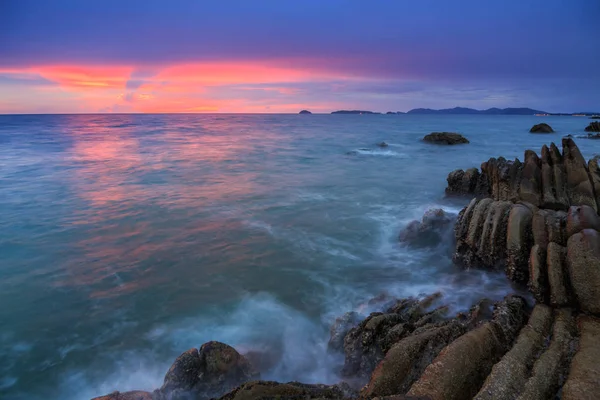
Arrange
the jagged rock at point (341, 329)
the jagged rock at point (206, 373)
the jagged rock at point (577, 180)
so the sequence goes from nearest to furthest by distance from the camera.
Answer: the jagged rock at point (206, 373) → the jagged rock at point (341, 329) → the jagged rock at point (577, 180)

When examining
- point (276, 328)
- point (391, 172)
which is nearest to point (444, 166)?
point (391, 172)

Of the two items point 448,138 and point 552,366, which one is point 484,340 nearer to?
point 552,366

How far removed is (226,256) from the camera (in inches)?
459

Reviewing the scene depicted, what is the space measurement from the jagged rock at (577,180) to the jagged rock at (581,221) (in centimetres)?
423

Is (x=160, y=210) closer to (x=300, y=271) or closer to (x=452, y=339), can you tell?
(x=300, y=271)

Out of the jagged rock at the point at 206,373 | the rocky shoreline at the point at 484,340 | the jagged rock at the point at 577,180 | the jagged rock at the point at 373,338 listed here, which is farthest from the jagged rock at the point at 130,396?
the jagged rock at the point at 577,180

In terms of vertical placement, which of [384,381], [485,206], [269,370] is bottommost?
[269,370]

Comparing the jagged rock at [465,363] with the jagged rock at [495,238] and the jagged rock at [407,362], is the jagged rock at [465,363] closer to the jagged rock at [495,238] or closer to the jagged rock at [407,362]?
the jagged rock at [407,362]

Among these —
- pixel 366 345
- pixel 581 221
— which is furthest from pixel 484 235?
pixel 366 345

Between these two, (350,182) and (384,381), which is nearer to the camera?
(384,381)

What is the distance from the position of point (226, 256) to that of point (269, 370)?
5333 mm

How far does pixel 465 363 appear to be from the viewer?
4.38 meters

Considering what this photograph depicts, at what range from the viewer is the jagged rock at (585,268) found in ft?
18.2

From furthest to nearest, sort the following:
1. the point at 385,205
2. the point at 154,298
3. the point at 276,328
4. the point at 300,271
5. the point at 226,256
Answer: the point at 385,205
the point at 226,256
the point at 300,271
the point at 154,298
the point at 276,328
